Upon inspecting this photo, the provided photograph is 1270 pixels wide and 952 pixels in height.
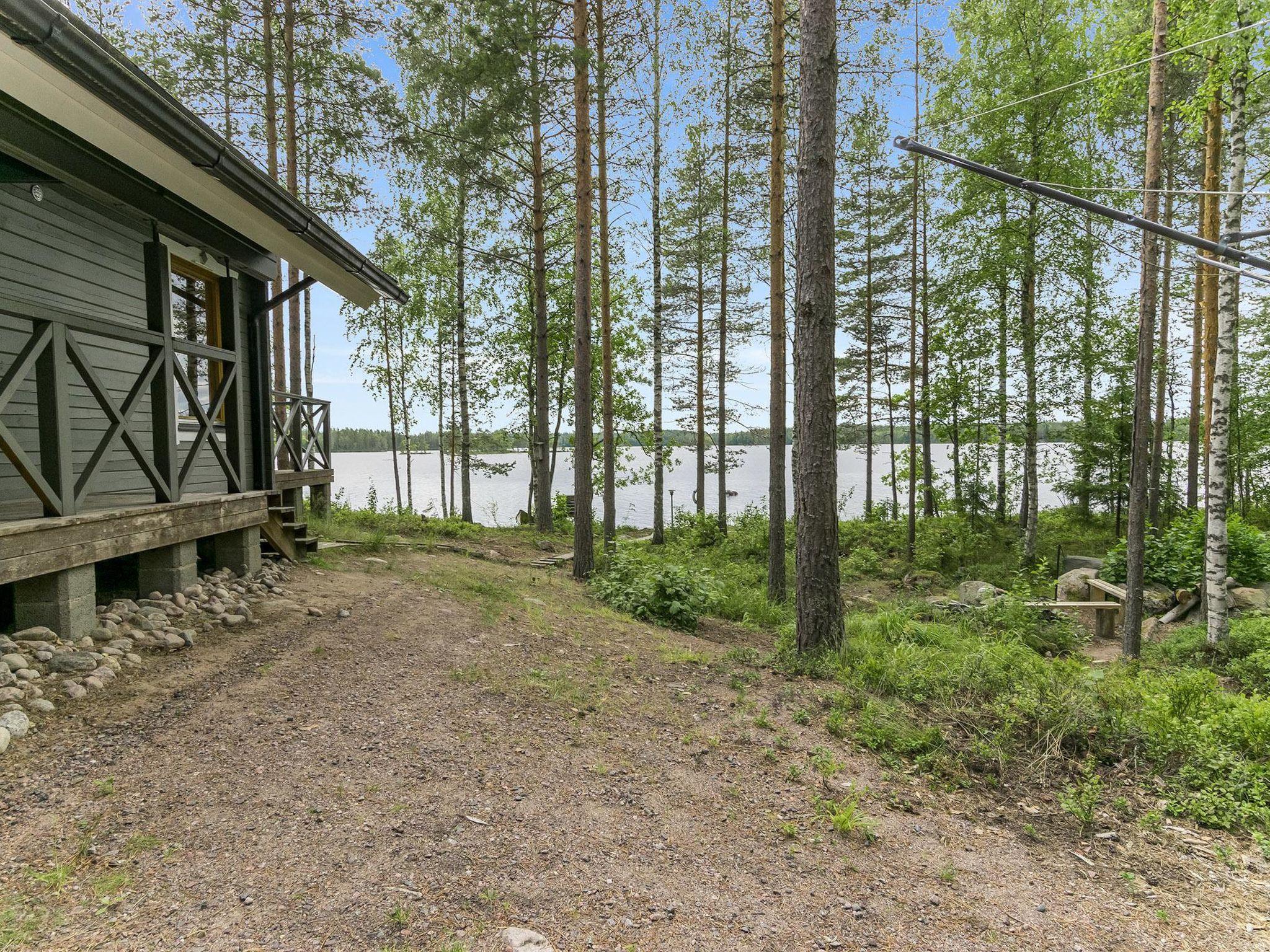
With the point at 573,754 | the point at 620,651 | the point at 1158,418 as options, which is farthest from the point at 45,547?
the point at 1158,418

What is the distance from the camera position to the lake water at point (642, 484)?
57.3 feet

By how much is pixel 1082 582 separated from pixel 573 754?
9978 mm

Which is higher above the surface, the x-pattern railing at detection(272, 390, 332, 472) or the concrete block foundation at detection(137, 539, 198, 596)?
the x-pattern railing at detection(272, 390, 332, 472)

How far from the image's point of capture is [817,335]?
5117 mm

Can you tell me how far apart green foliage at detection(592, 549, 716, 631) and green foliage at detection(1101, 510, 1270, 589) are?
7148mm

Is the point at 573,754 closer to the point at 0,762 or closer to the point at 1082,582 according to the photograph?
the point at 0,762

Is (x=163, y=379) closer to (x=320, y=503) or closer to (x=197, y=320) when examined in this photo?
(x=197, y=320)

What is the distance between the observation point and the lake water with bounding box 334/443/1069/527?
57.3 ft

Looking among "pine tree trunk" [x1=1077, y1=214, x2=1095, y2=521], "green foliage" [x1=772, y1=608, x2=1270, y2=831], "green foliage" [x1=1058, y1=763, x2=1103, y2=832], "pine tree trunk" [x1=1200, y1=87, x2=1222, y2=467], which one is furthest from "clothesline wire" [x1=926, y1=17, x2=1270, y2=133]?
"pine tree trunk" [x1=1077, y1=214, x2=1095, y2=521]

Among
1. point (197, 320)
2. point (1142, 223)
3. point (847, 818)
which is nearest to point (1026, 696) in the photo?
point (847, 818)

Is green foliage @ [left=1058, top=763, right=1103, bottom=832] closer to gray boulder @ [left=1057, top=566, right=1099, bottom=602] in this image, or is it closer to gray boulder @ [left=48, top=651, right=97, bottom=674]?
gray boulder @ [left=48, top=651, right=97, bottom=674]

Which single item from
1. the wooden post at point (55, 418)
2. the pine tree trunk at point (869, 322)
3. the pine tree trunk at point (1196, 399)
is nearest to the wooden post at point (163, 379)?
the wooden post at point (55, 418)

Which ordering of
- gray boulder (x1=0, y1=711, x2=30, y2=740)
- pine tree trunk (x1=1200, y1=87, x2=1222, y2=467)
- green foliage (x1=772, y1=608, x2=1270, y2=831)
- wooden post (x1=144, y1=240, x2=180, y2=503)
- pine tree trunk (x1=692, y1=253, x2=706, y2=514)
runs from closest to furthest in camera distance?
gray boulder (x1=0, y1=711, x2=30, y2=740), green foliage (x1=772, y1=608, x2=1270, y2=831), wooden post (x1=144, y1=240, x2=180, y2=503), pine tree trunk (x1=1200, y1=87, x2=1222, y2=467), pine tree trunk (x1=692, y1=253, x2=706, y2=514)

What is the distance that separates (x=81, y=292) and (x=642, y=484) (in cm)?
1596
